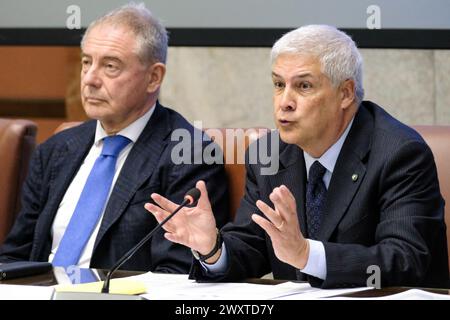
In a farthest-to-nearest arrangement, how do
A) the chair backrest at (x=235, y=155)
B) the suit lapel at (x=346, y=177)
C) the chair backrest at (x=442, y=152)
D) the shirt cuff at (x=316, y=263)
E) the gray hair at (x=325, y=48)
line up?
1. the chair backrest at (x=235, y=155)
2. the chair backrest at (x=442, y=152)
3. the gray hair at (x=325, y=48)
4. the suit lapel at (x=346, y=177)
5. the shirt cuff at (x=316, y=263)

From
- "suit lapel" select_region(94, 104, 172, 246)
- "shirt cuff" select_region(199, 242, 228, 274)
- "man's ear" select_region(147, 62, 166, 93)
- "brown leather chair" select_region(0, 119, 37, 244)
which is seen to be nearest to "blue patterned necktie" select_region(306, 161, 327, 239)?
"shirt cuff" select_region(199, 242, 228, 274)

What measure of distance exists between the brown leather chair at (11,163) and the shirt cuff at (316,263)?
1.55 metres

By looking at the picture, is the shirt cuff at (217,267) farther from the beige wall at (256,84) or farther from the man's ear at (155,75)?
the beige wall at (256,84)

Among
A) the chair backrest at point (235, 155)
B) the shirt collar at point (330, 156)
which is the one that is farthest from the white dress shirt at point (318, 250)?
the chair backrest at point (235, 155)

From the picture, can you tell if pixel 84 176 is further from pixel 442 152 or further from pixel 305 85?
pixel 442 152

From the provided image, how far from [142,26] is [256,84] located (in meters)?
1.28

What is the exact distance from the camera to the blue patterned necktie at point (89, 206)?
3.17 m

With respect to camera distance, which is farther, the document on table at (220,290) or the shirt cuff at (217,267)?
the shirt cuff at (217,267)

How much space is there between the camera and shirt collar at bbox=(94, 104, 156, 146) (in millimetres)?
3361

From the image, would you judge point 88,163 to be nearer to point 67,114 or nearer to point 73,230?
point 73,230

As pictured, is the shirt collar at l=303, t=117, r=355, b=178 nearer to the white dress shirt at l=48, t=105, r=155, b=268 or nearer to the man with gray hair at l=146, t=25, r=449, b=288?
the man with gray hair at l=146, t=25, r=449, b=288

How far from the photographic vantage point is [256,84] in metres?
4.62

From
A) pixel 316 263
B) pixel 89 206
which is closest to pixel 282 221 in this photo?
pixel 316 263
